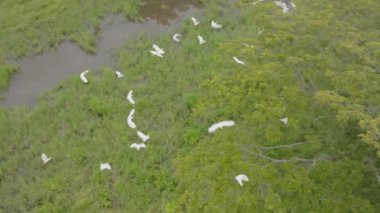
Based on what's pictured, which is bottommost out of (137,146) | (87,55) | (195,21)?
(137,146)

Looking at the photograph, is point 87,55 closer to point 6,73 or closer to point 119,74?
point 119,74

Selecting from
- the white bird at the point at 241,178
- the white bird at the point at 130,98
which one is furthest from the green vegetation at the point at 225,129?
the white bird at the point at 130,98

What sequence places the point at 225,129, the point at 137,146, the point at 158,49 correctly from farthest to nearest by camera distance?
the point at 158,49 < the point at 137,146 < the point at 225,129

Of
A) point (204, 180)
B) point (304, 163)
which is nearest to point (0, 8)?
point (204, 180)

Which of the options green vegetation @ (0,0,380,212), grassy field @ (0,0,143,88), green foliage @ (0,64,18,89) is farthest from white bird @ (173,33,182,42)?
green foliage @ (0,64,18,89)

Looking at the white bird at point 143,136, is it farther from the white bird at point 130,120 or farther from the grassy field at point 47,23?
the grassy field at point 47,23

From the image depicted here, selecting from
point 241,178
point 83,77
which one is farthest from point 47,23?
point 241,178
